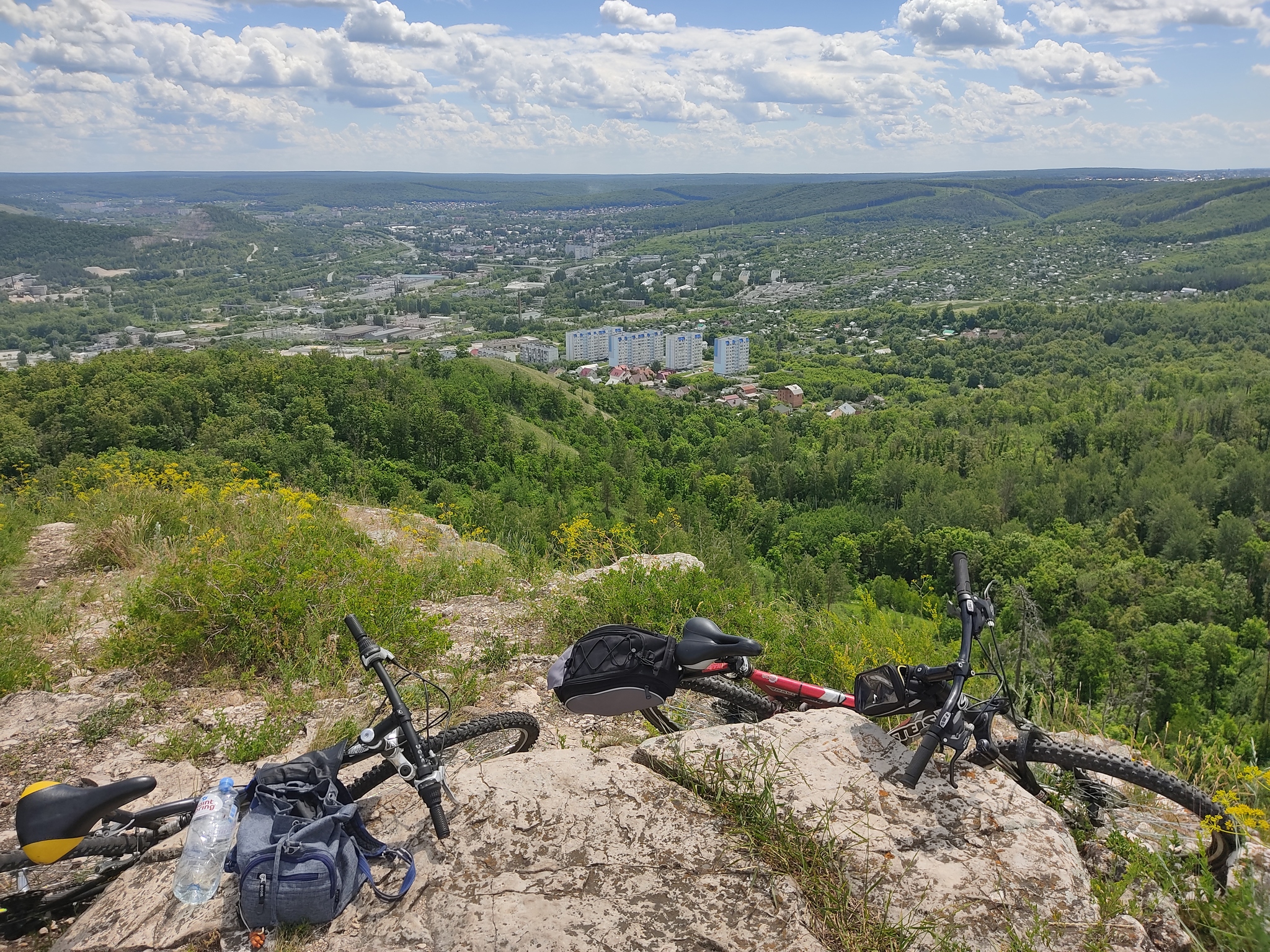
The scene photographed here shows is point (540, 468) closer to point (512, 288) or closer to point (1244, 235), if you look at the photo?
point (512, 288)

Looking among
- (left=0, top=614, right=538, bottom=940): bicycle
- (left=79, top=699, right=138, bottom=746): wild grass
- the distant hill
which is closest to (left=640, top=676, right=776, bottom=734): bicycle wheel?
(left=0, top=614, right=538, bottom=940): bicycle

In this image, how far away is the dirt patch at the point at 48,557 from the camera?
23.3 feet

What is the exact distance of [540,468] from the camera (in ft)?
108

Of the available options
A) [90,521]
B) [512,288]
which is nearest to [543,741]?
[90,521]

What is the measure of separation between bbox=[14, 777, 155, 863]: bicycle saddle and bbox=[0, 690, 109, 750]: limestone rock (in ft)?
6.38

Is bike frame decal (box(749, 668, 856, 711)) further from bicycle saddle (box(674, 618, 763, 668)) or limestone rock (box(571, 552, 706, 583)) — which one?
limestone rock (box(571, 552, 706, 583))

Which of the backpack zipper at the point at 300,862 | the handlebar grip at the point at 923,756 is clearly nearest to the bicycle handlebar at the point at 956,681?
the handlebar grip at the point at 923,756

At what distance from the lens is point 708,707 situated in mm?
4398

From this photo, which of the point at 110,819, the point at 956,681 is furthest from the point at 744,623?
the point at 110,819

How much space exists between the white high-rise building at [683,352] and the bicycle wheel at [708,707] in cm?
9431

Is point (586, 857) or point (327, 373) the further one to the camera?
point (327, 373)

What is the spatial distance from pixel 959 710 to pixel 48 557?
8.74 meters

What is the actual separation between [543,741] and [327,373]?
28.1m

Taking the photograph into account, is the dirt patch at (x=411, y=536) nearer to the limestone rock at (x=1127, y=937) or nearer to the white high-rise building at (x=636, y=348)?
the limestone rock at (x=1127, y=937)
